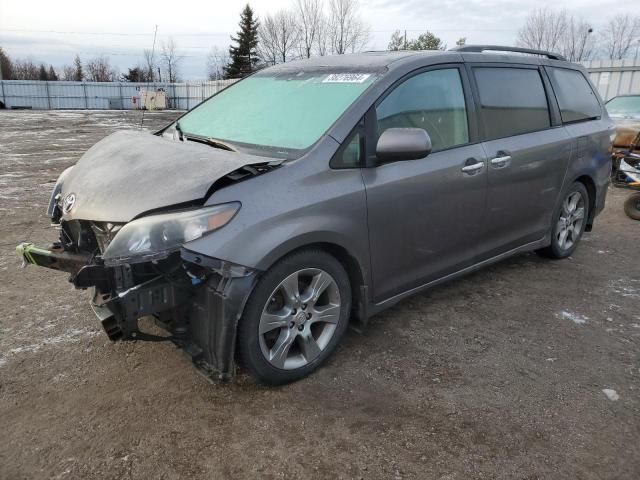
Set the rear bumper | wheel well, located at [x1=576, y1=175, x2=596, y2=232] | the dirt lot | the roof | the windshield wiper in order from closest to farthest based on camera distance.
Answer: the dirt lot
the rear bumper
the windshield wiper
the roof
wheel well, located at [x1=576, y1=175, x2=596, y2=232]

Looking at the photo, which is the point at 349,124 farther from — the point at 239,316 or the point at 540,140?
the point at 540,140

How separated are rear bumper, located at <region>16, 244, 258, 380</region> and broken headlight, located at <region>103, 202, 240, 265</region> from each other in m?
0.06

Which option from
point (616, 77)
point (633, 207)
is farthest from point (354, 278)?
point (616, 77)

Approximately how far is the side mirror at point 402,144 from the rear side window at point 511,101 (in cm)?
112

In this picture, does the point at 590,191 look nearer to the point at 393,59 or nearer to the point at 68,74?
the point at 393,59

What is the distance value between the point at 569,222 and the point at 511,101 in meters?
1.64

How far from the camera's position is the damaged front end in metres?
2.44

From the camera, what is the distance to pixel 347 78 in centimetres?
335

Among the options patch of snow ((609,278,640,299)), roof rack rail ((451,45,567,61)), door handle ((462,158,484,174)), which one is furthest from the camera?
patch of snow ((609,278,640,299))

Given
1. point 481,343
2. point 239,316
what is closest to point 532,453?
point 481,343

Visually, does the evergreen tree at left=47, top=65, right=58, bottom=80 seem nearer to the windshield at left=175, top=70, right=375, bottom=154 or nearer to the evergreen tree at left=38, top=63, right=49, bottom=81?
the evergreen tree at left=38, top=63, right=49, bottom=81

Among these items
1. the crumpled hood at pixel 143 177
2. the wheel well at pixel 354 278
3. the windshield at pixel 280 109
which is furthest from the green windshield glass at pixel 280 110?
the wheel well at pixel 354 278

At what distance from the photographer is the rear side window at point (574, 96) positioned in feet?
15.4

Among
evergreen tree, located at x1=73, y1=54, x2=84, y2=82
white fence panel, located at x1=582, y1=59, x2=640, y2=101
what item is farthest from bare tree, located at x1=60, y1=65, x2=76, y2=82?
white fence panel, located at x1=582, y1=59, x2=640, y2=101
